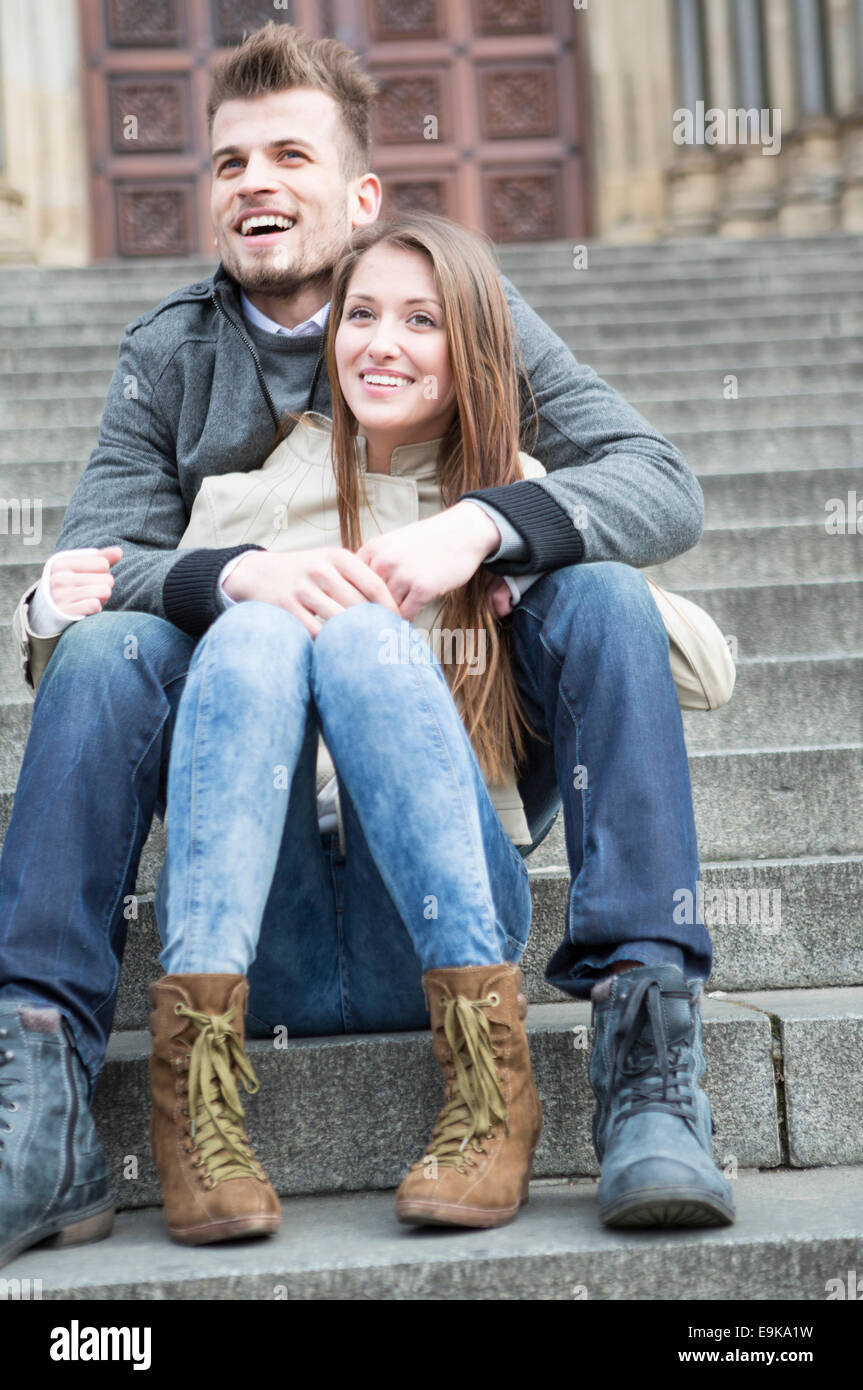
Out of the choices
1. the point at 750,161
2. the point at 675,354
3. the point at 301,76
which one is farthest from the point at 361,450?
the point at 750,161

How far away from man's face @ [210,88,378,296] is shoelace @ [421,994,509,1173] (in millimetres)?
953

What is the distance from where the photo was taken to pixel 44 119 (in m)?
6.96

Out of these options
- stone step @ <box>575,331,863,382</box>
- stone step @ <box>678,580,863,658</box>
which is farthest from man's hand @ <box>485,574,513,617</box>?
stone step @ <box>575,331,863,382</box>

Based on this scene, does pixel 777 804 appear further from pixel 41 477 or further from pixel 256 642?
pixel 41 477

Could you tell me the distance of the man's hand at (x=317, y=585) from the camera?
4.77 ft

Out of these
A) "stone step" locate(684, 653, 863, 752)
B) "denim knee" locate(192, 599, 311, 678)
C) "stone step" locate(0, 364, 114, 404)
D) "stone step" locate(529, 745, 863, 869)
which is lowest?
"stone step" locate(529, 745, 863, 869)

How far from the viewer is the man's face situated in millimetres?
1827

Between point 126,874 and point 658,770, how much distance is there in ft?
1.64

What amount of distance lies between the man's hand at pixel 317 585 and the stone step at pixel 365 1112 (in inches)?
16.7

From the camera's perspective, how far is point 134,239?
709 cm

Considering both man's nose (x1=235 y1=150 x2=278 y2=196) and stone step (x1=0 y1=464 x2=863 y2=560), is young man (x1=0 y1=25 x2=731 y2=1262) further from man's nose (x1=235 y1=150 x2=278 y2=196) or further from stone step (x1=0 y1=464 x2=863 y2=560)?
stone step (x1=0 y1=464 x2=863 y2=560)

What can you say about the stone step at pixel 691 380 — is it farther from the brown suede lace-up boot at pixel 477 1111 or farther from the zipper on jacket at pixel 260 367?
the brown suede lace-up boot at pixel 477 1111

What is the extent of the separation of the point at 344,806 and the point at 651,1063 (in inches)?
14.5

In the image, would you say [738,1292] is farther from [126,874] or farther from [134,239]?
[134,239]
